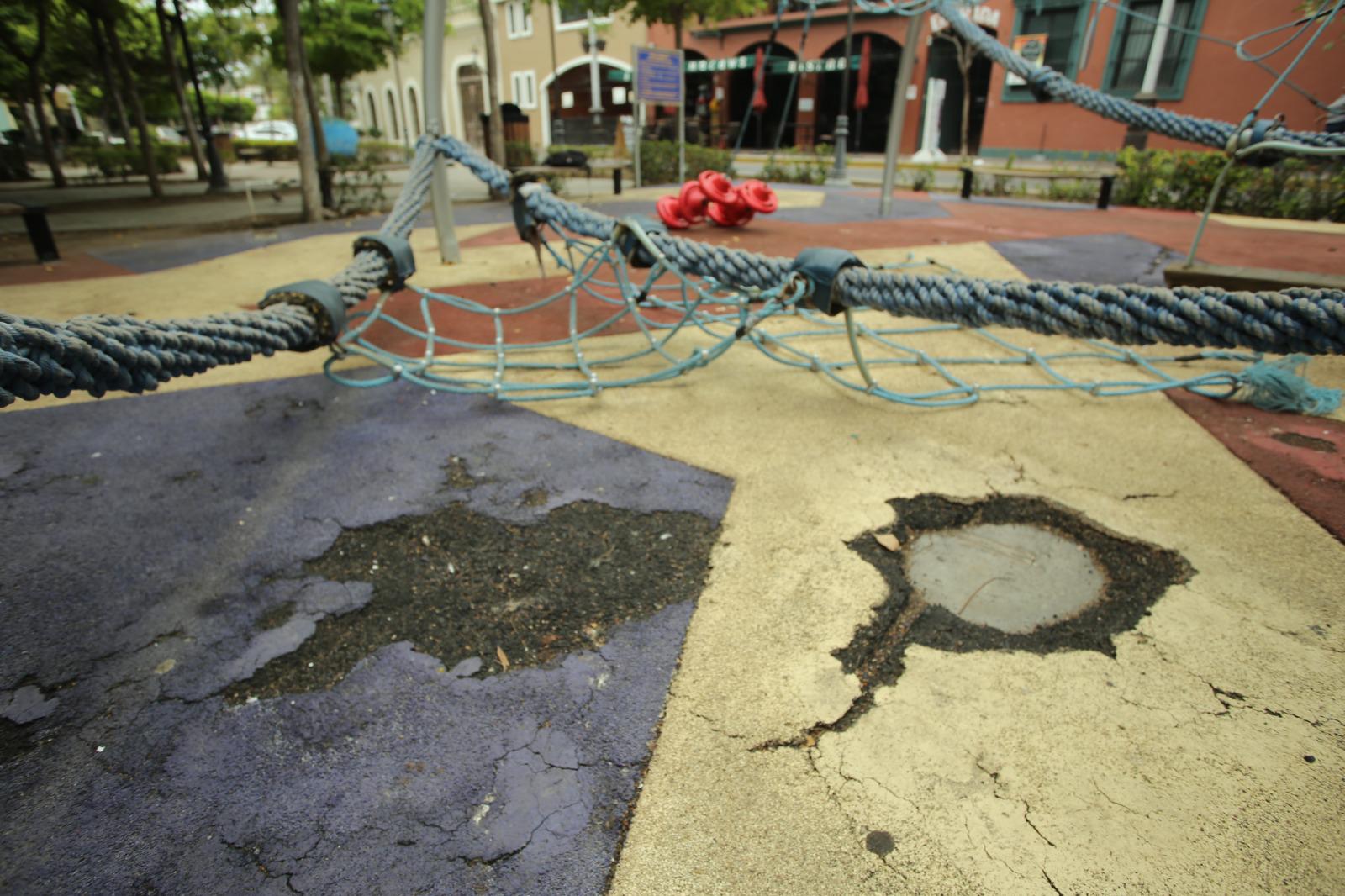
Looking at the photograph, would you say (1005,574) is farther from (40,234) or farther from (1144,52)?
(1144,52)

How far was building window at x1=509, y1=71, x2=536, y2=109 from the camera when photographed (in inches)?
1187

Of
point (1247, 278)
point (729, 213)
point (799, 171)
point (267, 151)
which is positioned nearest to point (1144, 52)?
point (799, 171)

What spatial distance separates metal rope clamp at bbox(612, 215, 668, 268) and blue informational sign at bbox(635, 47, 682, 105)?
9268 mm

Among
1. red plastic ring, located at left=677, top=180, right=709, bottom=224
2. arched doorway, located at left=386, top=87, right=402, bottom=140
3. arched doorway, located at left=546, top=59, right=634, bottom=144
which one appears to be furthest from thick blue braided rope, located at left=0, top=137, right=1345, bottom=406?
arched doorway, located at left=386, top=87, right=402, bottom=140

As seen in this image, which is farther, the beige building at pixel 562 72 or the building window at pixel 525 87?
the building window at pixel 525 87

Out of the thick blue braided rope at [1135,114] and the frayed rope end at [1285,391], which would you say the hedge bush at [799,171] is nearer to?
the thick blue braided rope at [1135,114]

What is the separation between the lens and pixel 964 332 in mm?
4410

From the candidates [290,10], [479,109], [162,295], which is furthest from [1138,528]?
[479,109]

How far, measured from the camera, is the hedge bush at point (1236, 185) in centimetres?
616

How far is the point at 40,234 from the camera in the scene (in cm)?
641

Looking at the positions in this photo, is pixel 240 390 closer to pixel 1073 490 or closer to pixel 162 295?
pixel 162 295

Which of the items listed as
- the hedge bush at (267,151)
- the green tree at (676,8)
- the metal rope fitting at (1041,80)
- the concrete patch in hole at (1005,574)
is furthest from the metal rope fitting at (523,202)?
the hedge bush at (267,151)

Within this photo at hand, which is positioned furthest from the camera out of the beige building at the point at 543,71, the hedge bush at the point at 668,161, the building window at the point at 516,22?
the building window at the point at 516,22

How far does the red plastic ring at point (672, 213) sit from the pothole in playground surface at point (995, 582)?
5.93 m
